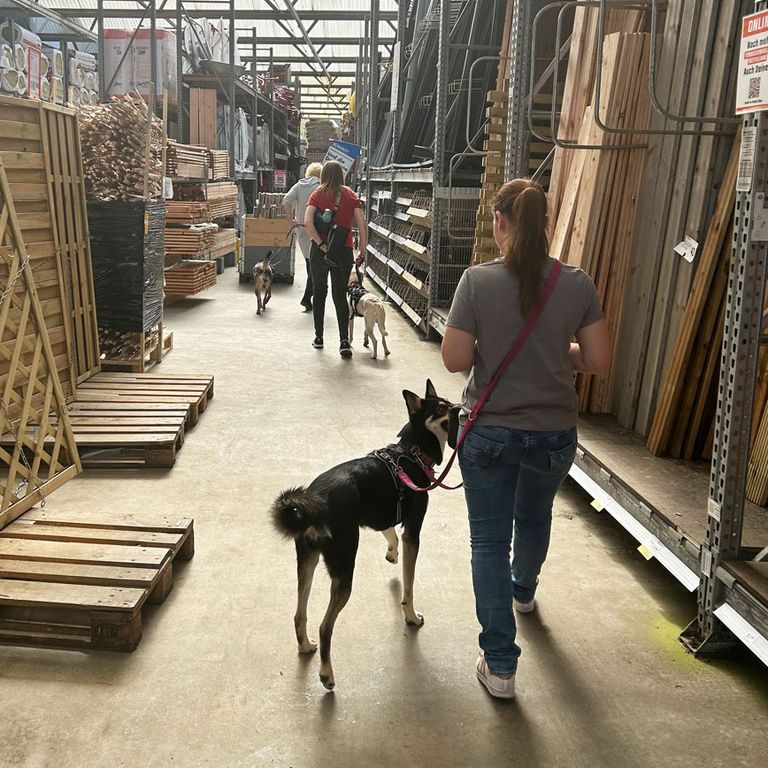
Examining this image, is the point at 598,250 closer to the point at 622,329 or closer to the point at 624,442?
the point at 622,329

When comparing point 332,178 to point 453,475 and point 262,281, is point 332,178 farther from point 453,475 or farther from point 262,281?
point 453,475

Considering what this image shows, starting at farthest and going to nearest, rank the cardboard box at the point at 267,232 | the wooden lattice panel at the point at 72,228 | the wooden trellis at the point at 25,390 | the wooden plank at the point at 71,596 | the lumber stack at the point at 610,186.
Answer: the cardboard box at the point at 267,232, the wooden lattice panel at the point at 72,228, the lumber stack at the point at 610,186, the wooden trellis at the point at 25,390, the wooden plank at the point at 71,596

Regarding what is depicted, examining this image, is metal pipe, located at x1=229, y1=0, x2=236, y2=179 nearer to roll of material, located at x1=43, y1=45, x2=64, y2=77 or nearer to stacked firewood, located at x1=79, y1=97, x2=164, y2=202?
roll of material, located at x1=43, y1=45, x2=64, y2=77

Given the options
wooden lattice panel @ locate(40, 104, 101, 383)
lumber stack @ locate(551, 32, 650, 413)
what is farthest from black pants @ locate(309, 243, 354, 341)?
lumber stack @ locate(551, 32, 650, 413)

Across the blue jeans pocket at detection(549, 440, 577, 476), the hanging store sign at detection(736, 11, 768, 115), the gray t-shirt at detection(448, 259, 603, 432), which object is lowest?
the blue jeans pocket at detection(549, 440, 577, 476)

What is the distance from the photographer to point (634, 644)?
129 inches

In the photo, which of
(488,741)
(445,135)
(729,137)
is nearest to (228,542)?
(488,741)

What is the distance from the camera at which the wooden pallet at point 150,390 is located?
19.8 feet

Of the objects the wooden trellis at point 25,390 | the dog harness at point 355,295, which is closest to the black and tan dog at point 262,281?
the dog harness at point 355,295

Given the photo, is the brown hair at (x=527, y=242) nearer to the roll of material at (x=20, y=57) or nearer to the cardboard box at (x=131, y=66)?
the roll of material at (x=20, y=57)

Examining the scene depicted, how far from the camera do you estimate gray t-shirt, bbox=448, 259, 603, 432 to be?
104 inches

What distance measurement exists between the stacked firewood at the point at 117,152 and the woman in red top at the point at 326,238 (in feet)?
6.47

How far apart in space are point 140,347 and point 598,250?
411cm

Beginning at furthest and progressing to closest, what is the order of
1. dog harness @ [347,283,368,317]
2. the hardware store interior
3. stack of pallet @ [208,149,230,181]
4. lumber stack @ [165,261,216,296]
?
stack of pallet @ [208,149,230,181], lumber stack @ [165,261,216,296], dog harness @ [347,283,368,317], the hardware store interior
